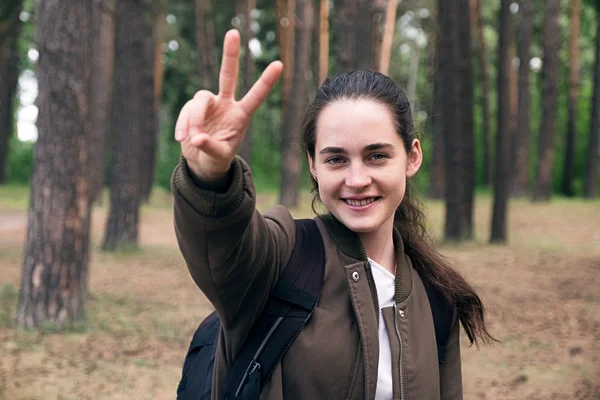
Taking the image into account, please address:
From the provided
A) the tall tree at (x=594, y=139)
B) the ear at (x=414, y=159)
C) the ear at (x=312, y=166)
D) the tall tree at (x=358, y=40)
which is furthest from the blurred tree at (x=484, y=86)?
the ear at (x=312, y=166)

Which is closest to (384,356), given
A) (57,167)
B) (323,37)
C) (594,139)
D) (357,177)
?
(357,177)

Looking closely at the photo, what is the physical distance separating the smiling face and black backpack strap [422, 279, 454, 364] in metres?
0.34

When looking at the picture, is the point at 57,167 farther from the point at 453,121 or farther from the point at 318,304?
the point at 453,121

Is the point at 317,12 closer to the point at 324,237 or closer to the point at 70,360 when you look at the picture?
the point at 70,360

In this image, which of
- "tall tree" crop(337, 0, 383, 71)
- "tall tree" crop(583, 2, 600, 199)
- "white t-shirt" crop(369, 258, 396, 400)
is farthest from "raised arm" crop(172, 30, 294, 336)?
"tall tree" crop(583, 2, 600, 199)

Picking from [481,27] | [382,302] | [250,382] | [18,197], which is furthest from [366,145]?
[481,27]

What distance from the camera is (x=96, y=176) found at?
821 inches

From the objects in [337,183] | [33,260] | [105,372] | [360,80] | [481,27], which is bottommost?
[105,372]

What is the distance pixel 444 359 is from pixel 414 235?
47 centimetres

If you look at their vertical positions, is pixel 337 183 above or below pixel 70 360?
above

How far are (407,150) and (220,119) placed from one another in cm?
85

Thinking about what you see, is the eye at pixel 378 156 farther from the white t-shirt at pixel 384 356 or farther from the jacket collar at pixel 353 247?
the white t-shirt at pixel 384 356

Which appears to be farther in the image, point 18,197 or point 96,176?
point 18,197

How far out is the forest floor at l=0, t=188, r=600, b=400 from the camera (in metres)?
5.71
